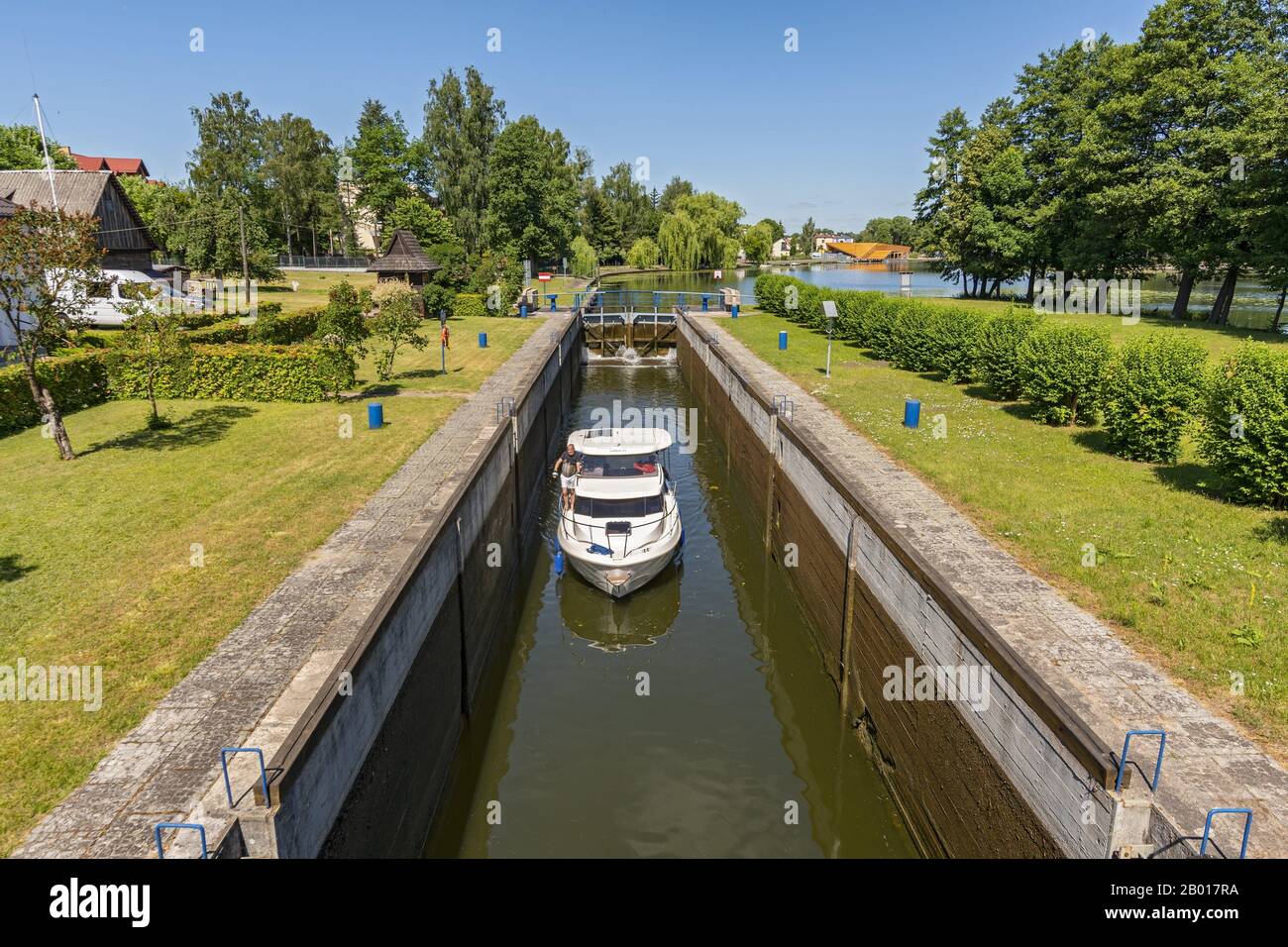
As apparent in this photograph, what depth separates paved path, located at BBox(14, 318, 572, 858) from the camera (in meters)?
6.91

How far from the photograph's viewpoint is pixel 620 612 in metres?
17.3

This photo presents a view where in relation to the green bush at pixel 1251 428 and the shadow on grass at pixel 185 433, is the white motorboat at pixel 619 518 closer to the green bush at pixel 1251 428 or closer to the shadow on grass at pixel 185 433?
the shadow on grass at pixel 185 433

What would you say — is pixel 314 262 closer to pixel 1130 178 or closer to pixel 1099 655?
pixel 1130 178

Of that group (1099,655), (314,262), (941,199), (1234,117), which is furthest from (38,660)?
(314,262)

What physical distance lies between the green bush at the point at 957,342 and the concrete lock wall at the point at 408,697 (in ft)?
54.9

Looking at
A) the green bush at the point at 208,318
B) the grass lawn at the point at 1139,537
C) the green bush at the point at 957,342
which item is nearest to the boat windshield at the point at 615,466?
the grass lawn at the point at 1139,537

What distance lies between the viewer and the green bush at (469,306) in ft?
159

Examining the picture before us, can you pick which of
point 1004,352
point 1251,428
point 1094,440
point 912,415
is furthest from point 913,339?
point 1251,428

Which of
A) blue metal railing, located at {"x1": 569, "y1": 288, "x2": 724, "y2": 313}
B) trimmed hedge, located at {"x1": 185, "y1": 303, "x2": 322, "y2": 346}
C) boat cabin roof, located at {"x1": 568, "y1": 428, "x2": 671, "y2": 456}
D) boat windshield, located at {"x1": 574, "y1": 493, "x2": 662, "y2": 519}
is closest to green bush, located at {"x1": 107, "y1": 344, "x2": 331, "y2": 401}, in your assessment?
trimmed hedge, located at {"x1": 185, "y1": 303, "x2": 322, "y2": 346}

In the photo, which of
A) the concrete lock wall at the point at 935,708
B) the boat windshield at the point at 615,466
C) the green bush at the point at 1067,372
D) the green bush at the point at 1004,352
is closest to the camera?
the concrete lock wall at the point at 935,708

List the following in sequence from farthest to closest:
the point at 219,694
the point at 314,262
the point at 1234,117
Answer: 1. the point at 314,262
2. the point at 1234,117
3. the point at 219,694

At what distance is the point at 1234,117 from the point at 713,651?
38066 mm

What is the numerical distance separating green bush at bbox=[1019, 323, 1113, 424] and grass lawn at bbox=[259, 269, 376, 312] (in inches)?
1478
